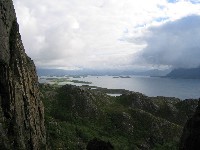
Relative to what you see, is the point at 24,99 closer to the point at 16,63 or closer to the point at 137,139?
the point at 16,63

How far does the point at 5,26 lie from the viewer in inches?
2005

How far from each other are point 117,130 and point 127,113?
13.4 meters

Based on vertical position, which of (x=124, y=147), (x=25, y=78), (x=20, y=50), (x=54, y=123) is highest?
(x=20, y=50)

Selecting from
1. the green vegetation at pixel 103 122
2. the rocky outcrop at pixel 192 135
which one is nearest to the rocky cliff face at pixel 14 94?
the rocky outcrop at pixel 192 135

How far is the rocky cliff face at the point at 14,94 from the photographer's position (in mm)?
46469

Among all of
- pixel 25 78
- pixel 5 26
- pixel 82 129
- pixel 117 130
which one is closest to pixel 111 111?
pixel 117 130

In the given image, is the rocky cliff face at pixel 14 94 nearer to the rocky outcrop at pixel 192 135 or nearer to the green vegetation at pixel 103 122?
the rocky outcrop at pixel 192 135

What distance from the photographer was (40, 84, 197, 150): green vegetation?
9506cm

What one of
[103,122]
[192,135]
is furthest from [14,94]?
[103,122]

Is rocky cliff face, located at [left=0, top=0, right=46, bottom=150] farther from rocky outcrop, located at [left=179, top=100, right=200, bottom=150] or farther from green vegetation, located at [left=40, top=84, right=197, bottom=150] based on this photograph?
green vegetation, located at [left=40, top=84, right=197, bottom=150]

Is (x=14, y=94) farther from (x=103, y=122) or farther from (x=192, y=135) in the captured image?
(x=103, y=122)

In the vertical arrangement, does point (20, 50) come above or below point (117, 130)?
above

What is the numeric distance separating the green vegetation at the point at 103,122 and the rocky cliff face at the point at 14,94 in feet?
95.8

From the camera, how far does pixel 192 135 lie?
36.7 m
